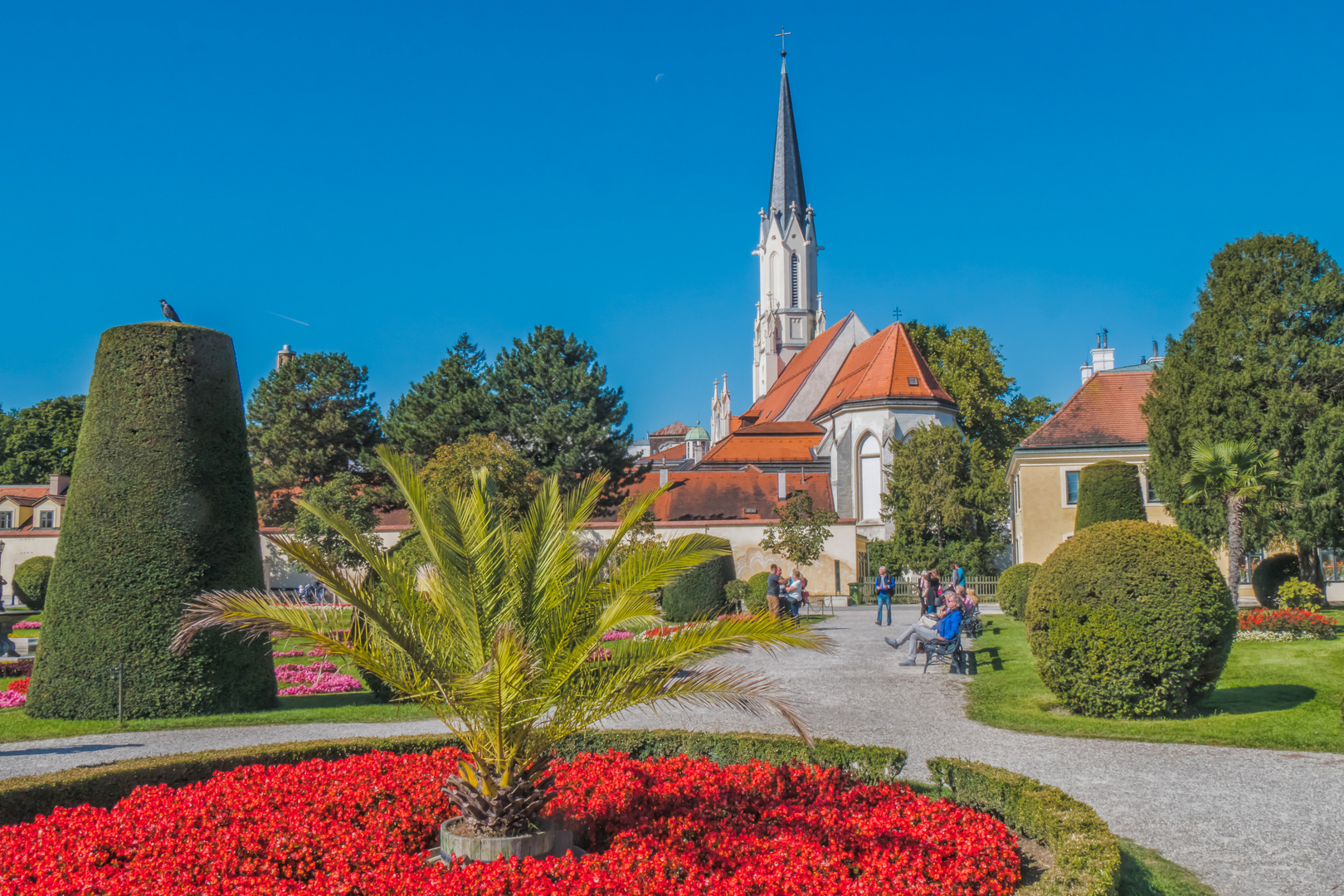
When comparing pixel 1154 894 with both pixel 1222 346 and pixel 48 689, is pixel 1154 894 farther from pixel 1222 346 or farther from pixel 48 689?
pixel 1222 346

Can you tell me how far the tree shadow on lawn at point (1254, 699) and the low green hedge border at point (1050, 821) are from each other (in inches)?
202

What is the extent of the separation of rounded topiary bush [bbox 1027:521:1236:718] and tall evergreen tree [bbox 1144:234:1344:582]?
16114mm

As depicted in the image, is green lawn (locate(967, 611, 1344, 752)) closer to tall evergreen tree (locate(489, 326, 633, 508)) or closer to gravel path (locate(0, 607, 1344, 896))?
gravel path (locate(0, 607, 1344, 896))

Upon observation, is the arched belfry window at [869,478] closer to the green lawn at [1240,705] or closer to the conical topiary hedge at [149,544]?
the green lawn at [1240,705]

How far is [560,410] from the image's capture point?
140ft

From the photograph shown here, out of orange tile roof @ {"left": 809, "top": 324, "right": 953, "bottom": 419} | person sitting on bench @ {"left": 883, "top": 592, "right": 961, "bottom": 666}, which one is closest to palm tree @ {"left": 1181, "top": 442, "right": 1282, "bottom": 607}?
person sitting on bench @ {"left": 883, "top": 592, "right": 961, "bottom": 666}

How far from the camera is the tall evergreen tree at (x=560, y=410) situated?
42406mm

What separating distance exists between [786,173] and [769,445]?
27335mm

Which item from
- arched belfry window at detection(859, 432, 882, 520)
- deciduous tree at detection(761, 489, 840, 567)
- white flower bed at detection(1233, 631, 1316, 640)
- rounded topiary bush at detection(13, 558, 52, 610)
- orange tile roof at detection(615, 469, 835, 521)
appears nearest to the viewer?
white flower bed at detection(1233, 631, 1316, 640)

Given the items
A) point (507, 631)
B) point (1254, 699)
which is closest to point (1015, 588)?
point (1254, 699)

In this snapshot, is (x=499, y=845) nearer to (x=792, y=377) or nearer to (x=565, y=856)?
(x=565, y=856)

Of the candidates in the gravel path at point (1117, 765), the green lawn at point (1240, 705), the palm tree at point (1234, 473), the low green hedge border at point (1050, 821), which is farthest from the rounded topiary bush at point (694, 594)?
the low green hedge border at point (1050, 821)

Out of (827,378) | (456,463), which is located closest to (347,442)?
(456,463)

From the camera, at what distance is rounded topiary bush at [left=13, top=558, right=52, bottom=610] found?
3416cm
